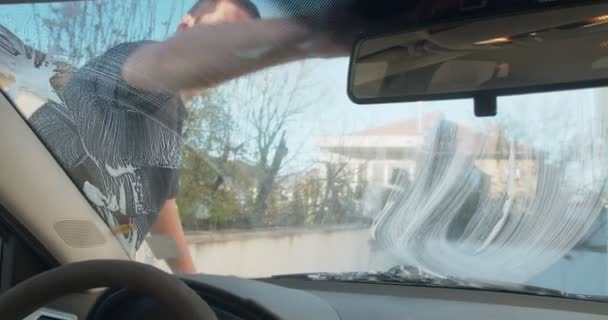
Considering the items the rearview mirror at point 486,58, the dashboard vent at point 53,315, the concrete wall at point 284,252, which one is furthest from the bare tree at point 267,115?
the dashboard vent at point 53,315

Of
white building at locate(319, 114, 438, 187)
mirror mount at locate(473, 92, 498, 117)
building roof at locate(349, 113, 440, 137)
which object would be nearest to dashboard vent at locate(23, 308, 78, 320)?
white building at locate(319, 114, 438, 187)

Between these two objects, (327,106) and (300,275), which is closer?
(300,275)

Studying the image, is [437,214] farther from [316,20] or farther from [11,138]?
[11,138]

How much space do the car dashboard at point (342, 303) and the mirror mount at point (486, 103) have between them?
856mm

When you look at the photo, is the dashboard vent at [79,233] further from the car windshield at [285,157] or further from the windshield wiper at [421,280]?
the windshield wiper at [421,280]

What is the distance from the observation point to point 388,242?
3.59m

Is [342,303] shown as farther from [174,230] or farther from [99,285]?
[99,285]

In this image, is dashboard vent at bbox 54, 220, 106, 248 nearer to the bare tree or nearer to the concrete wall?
the concrete wall

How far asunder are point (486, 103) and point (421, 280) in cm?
94

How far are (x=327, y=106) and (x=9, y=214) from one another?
1.82 m

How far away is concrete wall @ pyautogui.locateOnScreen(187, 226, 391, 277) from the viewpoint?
139 inches

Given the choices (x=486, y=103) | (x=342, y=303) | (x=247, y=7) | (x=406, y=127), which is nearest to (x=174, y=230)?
(x=342, y=303)

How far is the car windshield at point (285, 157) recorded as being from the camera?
3.21m

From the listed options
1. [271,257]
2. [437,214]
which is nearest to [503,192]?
[437,214]
